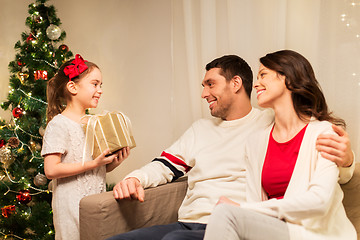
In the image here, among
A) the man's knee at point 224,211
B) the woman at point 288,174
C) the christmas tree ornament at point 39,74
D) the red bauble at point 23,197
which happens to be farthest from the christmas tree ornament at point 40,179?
the man's knee at point 224,211

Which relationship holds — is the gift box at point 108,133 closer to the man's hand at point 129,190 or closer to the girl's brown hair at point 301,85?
the man's hand at point 129,190

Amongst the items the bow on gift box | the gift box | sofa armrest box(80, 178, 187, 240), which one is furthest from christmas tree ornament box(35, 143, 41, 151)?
sofa armrest box(80, 178, 187, 240)

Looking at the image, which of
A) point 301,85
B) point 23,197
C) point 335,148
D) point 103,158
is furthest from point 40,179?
point 335,148

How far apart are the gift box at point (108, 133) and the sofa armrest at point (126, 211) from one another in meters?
0.22

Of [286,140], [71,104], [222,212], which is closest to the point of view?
[222,212]

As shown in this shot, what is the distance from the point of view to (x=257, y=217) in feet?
4.06

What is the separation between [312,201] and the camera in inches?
48.0

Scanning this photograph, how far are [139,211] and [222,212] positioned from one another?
0.62 meters

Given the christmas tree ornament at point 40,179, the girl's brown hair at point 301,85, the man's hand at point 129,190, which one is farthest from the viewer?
the christmas tree ornament at point 40,179

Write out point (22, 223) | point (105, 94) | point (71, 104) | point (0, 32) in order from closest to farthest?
point (71, 104), point (22, 223), point (105, 94), point (0, 32)

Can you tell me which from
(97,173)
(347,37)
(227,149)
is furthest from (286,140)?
(97,173)

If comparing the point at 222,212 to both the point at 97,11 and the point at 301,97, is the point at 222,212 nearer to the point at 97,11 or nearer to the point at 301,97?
the point at 301,97

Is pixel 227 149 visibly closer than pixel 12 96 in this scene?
Yes

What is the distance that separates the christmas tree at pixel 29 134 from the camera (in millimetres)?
2910
